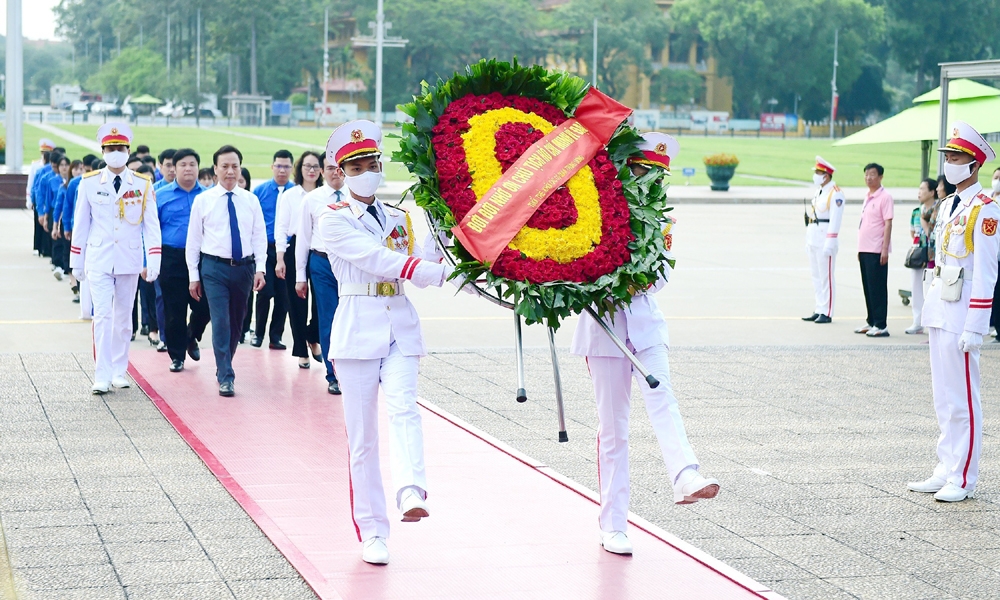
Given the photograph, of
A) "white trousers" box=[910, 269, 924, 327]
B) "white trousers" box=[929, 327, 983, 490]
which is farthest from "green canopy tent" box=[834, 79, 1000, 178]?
"white trousers" box=[929, 327, 983, 490]

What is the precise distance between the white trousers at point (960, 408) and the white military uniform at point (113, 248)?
587 centimetres

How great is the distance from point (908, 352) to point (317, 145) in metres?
53.0

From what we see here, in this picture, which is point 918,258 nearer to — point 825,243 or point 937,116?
point 825,243

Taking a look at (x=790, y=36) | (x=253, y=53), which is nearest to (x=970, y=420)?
(x=790, y=36)

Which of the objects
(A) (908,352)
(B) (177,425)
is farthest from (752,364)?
(B) (177,425)

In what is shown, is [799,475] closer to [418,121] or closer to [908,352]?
[418,121]

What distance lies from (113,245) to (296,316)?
1.79m

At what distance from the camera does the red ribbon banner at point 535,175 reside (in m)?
5.46

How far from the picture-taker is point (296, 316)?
10828mm

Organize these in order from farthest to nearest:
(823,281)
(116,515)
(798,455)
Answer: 1. (823,281)
2. (798,455)
3. (116,515)

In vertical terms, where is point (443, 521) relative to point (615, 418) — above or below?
below

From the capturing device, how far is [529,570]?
564 cm

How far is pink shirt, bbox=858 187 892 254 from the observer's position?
13.6 meters

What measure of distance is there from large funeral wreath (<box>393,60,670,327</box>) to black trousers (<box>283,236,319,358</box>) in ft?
17.2
